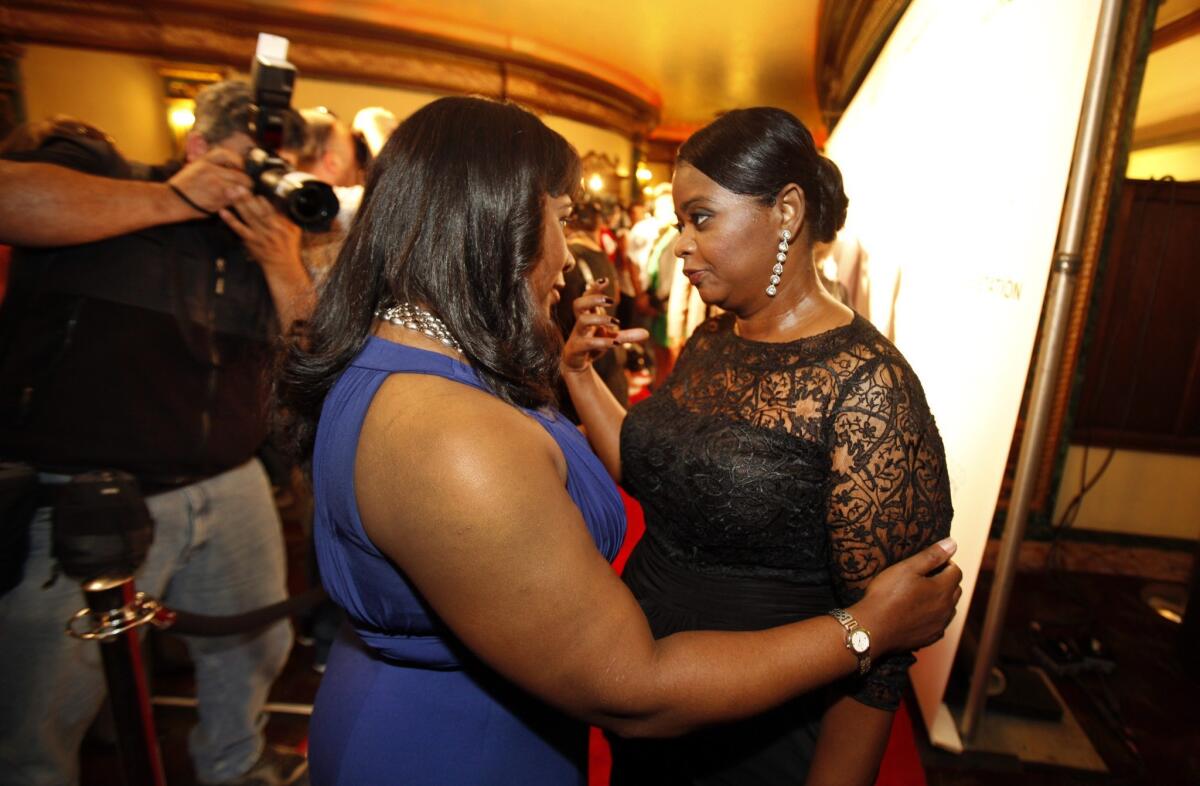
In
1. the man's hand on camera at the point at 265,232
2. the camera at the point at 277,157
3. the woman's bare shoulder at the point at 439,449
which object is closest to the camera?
the woman's bare shoulder at the point at 439,449

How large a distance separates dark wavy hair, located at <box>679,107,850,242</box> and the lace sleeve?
17.3 inches

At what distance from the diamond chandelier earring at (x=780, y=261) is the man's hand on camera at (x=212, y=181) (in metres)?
1.41

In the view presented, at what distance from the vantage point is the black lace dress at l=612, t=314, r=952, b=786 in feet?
3.65

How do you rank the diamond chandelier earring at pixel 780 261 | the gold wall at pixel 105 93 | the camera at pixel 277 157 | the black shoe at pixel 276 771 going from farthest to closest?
the gold wall at pixel 105 93 < the black shoe at pixel 276 771 < the camera at pixel 277 157 < the diamond chandelier earring at pixel 780 261

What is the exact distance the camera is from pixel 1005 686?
8.75ft

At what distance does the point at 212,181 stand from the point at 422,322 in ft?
3.78

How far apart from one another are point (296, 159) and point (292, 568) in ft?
8.35

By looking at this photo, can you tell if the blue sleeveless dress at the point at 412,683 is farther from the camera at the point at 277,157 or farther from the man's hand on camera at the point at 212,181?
the man's hand on camera at the point at 212,181

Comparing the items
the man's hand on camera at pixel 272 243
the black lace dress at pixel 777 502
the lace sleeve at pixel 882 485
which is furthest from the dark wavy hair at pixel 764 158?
the man's hand on camera at pixel 272 243

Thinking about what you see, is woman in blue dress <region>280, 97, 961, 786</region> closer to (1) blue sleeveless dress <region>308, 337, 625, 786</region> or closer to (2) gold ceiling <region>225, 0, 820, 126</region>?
(1) blue sleeveless dress <region>308, 337, 625, 786</region>

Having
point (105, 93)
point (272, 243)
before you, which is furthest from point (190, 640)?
point (105, 93)

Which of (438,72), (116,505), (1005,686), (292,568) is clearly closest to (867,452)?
(116,505)

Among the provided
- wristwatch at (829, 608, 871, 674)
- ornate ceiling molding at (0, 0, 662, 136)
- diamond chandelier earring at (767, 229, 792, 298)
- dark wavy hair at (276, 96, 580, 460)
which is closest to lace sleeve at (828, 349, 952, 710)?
wristwatch at (829, 608, 871, 674)

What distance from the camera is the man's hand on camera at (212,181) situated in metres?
1.60
